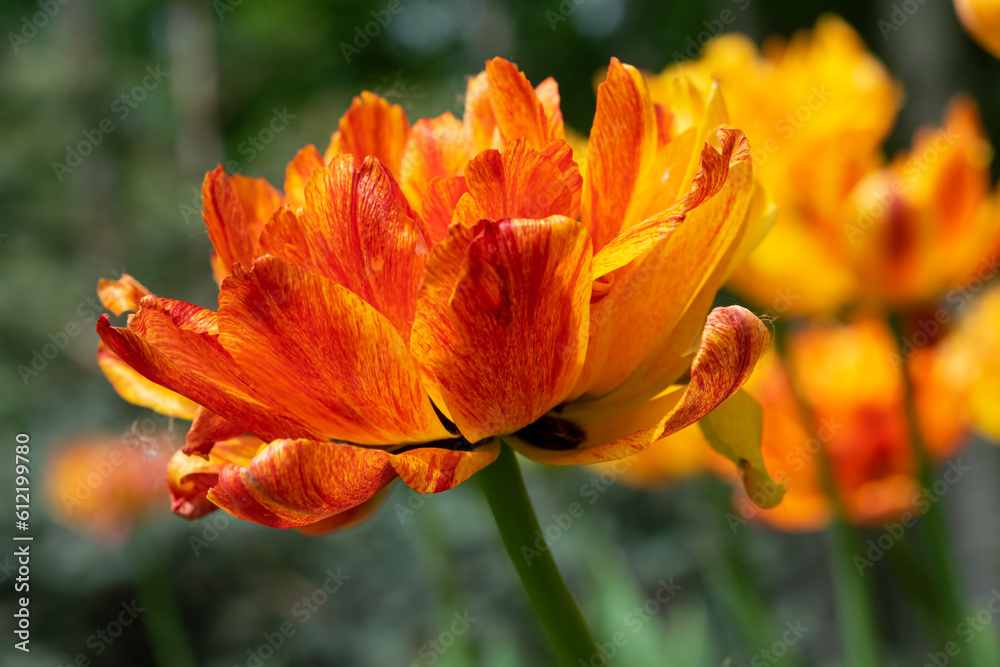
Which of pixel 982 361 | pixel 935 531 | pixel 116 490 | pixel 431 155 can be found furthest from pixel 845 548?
pixel 116 490

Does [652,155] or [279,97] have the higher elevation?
[652,155]

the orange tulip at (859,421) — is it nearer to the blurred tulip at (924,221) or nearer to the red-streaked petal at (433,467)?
the blurred tulip at (924,221)

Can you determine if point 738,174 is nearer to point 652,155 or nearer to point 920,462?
point 652,155

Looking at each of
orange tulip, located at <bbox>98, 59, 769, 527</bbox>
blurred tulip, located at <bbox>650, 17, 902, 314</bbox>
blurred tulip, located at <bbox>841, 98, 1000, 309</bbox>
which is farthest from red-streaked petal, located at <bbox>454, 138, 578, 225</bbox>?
blurred tulip, located at <bbox>841, 98, 1000, 309</bbox>

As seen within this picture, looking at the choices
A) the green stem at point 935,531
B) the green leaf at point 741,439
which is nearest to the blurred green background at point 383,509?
the green leaf at point 741,439

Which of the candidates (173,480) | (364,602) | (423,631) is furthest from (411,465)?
(364,602)

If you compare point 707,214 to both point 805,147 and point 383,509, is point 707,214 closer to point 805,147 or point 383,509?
point 805,147
